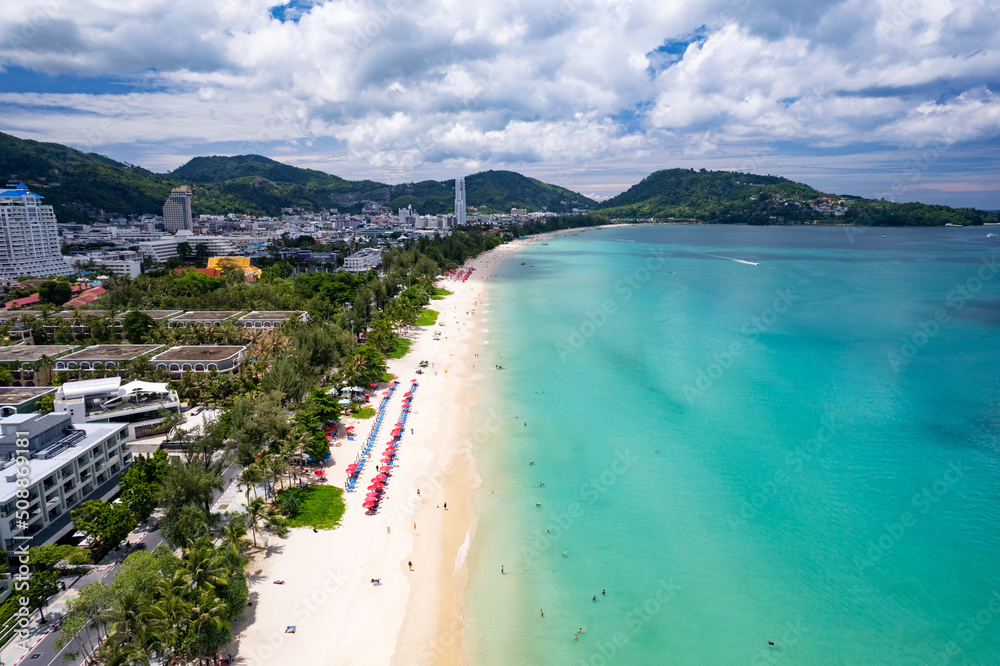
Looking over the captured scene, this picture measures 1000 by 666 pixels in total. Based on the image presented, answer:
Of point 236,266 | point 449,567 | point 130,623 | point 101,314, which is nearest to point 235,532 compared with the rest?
point 130,623

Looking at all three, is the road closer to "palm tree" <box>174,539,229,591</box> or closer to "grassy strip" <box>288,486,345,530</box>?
"palm tree" <box>174,539,229,591</box>

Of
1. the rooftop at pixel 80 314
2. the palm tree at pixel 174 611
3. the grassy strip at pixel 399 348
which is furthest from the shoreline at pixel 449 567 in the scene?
the rooftop at pixel 80 314

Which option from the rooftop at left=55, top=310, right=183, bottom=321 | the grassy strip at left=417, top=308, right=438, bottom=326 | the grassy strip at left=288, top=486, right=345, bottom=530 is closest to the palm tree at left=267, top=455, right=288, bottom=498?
the grassy strip at left=288, top=486, right=345, bottom=530

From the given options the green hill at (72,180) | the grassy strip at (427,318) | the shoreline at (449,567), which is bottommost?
the shoreline at (449,567)

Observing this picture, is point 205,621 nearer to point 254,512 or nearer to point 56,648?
point 56,648

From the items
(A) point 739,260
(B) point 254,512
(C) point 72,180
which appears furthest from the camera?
(C) point 72,180

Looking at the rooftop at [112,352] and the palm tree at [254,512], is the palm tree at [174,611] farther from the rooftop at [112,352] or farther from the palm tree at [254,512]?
the rooftop at [112,352]
